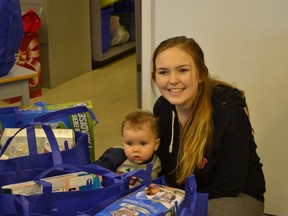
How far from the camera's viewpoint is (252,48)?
6.41 feet

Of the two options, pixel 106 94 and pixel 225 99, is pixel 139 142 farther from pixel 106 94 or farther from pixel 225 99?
pixel 106 94

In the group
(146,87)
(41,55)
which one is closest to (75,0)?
(41,55)

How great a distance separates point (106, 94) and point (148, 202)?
102 inches

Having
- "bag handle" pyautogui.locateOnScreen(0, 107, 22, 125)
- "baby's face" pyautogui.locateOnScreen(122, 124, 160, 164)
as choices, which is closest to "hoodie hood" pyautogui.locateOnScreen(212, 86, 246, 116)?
"baby's face" pyautogui.locateOnScreen(122, 124, 160, 164)

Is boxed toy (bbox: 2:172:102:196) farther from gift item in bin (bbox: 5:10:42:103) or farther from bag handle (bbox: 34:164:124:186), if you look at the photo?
gift item in bin (bbox: 5:10:42:103)

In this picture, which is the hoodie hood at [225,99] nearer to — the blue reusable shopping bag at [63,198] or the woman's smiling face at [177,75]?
A: the woman's smiling face at [177,75]

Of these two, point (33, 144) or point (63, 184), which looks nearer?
point (63, 184)

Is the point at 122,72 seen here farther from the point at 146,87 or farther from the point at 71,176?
the point at 71,176

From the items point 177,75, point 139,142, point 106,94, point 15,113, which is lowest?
point 106,94

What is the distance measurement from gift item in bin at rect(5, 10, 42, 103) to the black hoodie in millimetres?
2178

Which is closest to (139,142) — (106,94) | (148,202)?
(148,202)

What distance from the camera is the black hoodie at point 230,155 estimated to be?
1531mm

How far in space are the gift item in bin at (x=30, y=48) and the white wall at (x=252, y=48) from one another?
1.69m

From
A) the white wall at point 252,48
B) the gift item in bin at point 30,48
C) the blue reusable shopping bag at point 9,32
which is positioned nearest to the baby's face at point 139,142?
the white wall at point 252,48
